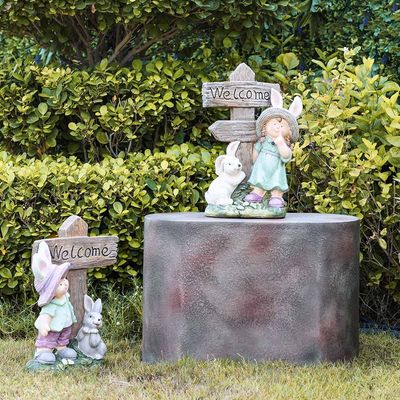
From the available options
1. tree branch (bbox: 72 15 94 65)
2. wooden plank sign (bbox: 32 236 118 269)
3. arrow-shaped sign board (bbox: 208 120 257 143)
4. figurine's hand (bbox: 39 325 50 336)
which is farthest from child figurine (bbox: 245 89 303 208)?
tree branch (bbox: 72 15 94 65)

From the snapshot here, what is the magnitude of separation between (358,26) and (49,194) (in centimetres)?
360

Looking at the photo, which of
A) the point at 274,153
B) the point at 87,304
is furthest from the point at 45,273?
the point at 274,153

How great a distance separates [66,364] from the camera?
14.2 feet

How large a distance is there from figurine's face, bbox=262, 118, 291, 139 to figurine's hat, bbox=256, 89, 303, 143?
2cm

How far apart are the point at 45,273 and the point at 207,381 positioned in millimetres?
1030

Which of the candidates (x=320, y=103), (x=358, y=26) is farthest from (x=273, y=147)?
(x=358, y=26)

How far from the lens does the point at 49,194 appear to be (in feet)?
18.2

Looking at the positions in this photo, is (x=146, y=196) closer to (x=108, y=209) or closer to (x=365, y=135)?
(x=108, y=209)

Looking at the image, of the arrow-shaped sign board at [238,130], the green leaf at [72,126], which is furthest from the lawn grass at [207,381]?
the green leaf at [72,126]

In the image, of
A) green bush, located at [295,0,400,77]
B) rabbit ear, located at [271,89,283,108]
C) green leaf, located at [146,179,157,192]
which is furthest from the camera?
green bush, located at [295,0,400,77]

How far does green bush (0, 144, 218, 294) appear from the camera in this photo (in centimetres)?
545

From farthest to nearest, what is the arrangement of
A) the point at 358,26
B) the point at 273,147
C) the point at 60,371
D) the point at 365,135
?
the point at 358,26, the point at 365,135, the point at 273,147, the point at 60,371

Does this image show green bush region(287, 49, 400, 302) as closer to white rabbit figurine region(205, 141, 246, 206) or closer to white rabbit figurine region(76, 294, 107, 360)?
white rabbit figurine region(205, 141, 246, 206)

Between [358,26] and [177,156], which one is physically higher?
[358,26]
